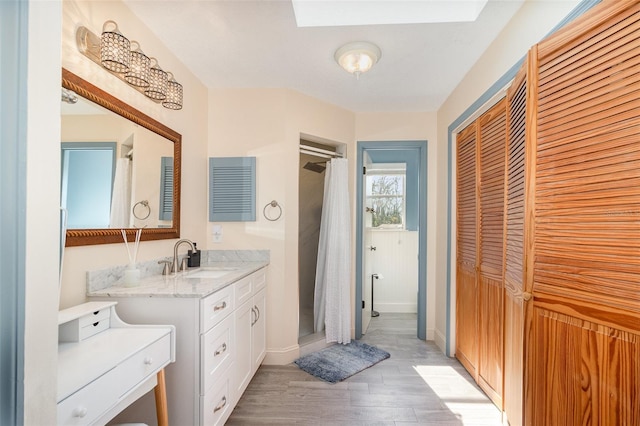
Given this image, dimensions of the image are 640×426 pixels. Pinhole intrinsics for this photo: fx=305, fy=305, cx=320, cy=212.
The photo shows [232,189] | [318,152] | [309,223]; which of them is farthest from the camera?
[309,223]

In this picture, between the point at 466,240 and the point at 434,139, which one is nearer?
the point at 466,240

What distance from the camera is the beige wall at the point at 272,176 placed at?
2686 millimetres

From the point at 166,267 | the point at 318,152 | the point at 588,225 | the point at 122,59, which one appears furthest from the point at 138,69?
the point at 588,225

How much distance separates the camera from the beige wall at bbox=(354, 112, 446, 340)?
3.26 meters

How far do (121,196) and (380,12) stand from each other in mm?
1846

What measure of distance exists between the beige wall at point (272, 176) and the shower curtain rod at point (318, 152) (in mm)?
149

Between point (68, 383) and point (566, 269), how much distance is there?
171cm

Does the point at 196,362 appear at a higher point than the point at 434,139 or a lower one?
lower

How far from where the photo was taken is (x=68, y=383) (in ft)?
2.87

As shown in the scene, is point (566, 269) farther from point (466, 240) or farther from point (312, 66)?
point (312, 66)

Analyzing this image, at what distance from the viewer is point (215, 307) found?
1631 mm

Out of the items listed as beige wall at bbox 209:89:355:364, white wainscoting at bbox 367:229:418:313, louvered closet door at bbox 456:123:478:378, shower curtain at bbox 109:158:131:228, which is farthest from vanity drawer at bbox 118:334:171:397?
white wainscoting at bbox 367:229:418:313

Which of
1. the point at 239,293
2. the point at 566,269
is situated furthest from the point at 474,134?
the point at 239,293

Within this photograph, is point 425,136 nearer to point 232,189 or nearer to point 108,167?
point 232,189
